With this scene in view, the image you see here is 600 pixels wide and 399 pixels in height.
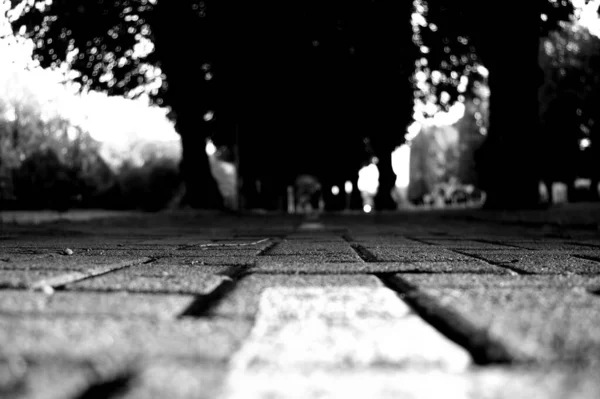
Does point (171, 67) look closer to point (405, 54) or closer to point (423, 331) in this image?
point (405, 54)

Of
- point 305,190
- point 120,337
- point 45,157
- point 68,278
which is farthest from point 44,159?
point 305,190

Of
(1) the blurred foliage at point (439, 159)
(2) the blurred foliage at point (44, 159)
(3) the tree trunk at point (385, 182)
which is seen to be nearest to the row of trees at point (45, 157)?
(2) the blurred foliage at point (44, 159)

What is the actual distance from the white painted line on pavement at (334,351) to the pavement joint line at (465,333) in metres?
0.03

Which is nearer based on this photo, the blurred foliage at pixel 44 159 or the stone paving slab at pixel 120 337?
the stone paving slab at pixel 120 337

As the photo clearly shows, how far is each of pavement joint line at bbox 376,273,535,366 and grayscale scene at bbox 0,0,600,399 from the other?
0.01m

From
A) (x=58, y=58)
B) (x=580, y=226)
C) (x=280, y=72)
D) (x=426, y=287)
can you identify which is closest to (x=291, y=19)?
(x=280, y=72)

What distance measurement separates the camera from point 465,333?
4.60 ft

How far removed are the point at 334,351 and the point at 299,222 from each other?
36.7 ft

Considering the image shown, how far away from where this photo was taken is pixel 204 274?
2.50 m

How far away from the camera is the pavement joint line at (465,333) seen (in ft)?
4.02

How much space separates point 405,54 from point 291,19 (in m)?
3.94

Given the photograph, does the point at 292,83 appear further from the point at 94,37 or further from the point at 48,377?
the point at 48,377

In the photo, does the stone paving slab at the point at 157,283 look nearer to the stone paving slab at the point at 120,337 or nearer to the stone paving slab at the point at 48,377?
the stone paving slab at the point at 120,337

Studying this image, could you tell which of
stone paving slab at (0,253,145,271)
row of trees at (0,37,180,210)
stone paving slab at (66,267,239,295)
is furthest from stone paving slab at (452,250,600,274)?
row of trees at (0,37,180,210)
